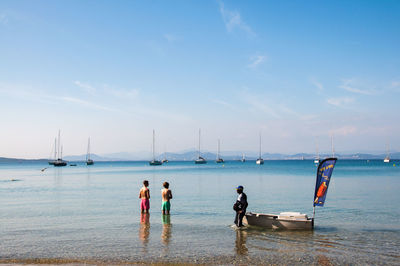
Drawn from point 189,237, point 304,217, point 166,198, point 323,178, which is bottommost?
point 189,237

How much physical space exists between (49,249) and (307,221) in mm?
10697

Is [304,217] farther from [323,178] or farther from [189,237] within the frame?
[189,237]

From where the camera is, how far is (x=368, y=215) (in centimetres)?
2011

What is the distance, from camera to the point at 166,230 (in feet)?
50.9

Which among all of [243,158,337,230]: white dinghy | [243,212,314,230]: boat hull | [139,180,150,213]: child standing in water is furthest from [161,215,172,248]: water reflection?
[243,158,337,230]: white dinghy

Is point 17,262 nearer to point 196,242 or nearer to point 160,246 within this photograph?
point 160,246

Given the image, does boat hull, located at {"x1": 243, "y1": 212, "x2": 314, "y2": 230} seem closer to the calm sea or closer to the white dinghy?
the white dinghy

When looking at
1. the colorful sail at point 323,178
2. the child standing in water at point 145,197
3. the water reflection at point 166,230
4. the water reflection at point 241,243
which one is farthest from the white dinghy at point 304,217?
the child standing in water at point 145,197

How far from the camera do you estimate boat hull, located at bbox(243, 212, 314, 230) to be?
15.2 metres

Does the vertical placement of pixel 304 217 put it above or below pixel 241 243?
above

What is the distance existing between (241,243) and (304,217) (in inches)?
162

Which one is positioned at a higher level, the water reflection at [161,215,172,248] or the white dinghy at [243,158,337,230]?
the white dinghy at [243,158,337,230]

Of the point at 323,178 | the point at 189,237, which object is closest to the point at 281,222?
the point at 323,178

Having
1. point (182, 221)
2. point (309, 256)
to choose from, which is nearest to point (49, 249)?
point (182, 221)
